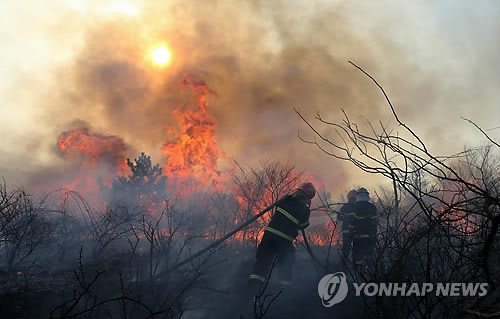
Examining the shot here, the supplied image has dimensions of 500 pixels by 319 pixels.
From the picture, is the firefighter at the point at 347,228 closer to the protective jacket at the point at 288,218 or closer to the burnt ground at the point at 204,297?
the burnt ground at the point at 204,297

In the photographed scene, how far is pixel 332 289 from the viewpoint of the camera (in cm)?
612

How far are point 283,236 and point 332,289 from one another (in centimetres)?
141

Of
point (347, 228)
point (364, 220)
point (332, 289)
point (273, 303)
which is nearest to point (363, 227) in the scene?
point (364, 220)

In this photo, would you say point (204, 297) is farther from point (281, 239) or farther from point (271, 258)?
point (281, 239)

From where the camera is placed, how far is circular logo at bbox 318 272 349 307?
5.75 m

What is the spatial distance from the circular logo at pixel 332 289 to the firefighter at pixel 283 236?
718mm

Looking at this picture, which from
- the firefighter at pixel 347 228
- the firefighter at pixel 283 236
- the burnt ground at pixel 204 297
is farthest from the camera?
the firefighter at pixel 347 228

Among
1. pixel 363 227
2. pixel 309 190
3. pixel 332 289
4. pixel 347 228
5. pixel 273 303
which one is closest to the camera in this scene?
pixel 273 303

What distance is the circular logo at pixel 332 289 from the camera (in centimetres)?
575

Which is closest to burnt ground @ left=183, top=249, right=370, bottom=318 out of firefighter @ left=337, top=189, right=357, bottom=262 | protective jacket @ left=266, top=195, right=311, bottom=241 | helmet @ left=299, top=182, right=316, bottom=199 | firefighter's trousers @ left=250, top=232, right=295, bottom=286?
firefighter's trousers @ left=250, top=232, right=295, bottom=286

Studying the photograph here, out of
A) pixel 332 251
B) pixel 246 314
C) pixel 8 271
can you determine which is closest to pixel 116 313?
pixel 246 314

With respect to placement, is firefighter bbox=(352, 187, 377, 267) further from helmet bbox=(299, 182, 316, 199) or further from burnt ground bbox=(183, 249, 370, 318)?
helmet bbox=(299, 182, 316, 199)

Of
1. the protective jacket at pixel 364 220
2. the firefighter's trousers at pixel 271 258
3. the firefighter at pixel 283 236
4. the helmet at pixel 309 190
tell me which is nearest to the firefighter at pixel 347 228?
the protective jacket at pixel 364 220

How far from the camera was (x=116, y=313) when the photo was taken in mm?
5371
